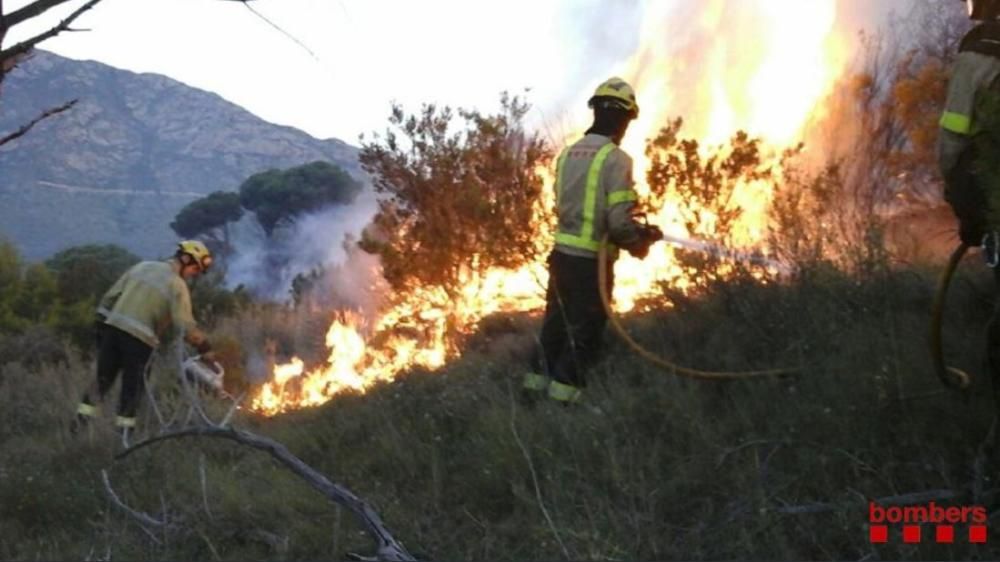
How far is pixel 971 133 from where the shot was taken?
159 inches

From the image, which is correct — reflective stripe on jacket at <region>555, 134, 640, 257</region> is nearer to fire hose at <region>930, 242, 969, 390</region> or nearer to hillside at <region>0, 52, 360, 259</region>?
fire hose at <region>930, 242, 969, 390</region>

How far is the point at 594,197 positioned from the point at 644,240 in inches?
15.7

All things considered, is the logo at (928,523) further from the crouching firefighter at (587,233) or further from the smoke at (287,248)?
the smoke at (287,248)

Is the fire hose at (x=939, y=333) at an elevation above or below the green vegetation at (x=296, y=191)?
below

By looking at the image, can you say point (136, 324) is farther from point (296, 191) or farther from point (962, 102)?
point (296, 191)

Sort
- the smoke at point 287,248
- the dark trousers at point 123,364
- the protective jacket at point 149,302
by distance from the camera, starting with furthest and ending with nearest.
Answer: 1. the smoke at point 287,248
2. the protective jacket at point 149,302
3. the dark trousers at point 123,364

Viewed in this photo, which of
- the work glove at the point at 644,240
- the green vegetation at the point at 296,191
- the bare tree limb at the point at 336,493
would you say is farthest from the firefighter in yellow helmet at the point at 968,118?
the green vegetation at the point at 296,191

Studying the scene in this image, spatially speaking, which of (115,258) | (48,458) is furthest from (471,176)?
(115,258)

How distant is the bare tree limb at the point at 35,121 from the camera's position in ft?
8.23

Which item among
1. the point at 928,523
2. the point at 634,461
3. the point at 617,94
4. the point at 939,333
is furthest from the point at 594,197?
the point at 928,523

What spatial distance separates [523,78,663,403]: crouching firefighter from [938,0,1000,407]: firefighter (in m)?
2.37

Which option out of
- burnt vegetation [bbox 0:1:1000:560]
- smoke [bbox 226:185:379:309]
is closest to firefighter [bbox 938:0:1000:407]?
burnt vegetation [bbox 0:1:1000:560]

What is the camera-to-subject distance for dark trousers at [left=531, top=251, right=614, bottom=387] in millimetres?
6492

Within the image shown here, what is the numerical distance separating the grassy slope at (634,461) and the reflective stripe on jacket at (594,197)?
0.73 m
